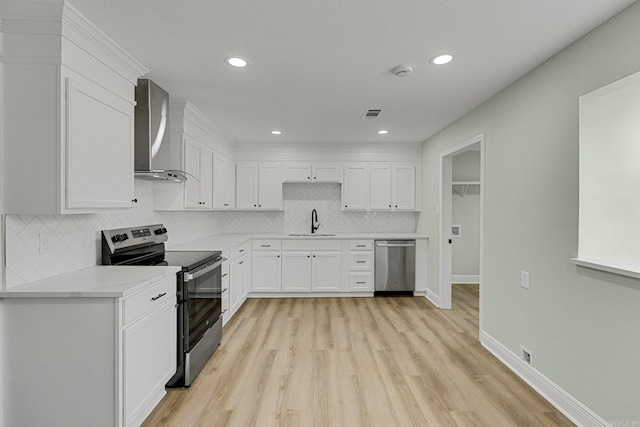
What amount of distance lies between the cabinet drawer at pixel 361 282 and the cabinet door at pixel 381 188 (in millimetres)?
1114

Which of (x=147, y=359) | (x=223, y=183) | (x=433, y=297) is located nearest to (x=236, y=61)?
(x=147, y=359)

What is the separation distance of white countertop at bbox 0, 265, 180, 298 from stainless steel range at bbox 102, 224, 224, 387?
0.74ft

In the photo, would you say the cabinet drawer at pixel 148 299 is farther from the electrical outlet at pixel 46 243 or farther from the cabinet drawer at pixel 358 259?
A: the cabinet drawer at pixel 358 259

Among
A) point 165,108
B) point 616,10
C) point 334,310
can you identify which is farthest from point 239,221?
point 616,10

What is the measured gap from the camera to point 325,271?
194 inches

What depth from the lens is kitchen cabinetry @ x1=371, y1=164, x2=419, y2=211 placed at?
17.3ft

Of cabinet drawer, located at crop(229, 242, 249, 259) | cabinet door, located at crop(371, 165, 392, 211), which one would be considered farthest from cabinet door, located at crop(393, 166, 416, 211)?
cabinet drawer, located at crop(229, 242, 249, 259)

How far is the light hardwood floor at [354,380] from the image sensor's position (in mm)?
2098

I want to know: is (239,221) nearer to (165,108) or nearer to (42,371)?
(165,108)

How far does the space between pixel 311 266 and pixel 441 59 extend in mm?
3395

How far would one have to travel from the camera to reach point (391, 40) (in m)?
2.04

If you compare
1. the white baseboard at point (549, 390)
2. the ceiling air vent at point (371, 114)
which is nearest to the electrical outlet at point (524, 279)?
the white baseboard at point (549, 390)

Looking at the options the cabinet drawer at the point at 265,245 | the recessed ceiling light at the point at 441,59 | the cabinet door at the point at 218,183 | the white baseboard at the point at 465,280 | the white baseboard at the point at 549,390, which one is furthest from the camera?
the white baseboard at the point at 465,280

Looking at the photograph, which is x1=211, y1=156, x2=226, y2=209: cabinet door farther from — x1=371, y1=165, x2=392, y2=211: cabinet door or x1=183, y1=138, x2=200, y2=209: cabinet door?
x1=371, y1=165, x2=392, y2=211: cabinet door
